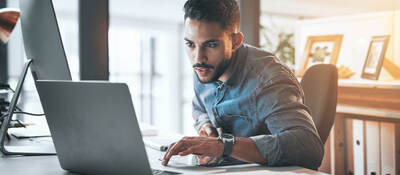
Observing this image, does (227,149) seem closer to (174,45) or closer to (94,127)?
(94,127)

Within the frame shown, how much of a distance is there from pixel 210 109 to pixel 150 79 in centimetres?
606

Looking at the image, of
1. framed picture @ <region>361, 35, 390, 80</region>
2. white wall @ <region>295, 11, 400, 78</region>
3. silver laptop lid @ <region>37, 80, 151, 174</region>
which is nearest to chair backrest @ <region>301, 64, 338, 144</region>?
silver laptop lid @ <region>37, 80, 151, 174</region>

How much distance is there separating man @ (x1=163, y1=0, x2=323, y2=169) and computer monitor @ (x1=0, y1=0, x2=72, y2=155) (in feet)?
1.20

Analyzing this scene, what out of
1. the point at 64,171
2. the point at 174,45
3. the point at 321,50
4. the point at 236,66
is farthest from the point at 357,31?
the point at 174,45

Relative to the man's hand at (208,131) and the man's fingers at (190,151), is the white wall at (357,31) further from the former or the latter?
the man's fingers at (190,151)

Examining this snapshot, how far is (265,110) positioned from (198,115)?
1.55 ft

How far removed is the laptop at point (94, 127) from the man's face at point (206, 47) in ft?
1.27

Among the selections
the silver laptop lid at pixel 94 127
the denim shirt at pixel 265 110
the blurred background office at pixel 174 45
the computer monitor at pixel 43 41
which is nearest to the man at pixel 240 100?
the denim shirt at pixel 265 110

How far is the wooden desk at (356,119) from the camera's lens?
2.34 m

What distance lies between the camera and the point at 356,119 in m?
2.45

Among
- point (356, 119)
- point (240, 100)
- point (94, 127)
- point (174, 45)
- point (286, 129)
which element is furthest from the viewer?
point (174, 45)

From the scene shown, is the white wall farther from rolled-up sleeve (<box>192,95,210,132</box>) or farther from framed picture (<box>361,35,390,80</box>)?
rolled-up sleeve (<box>192,95,210,132</box>)

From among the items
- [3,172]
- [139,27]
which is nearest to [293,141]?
[3,172]

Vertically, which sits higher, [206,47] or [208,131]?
[206,47]
